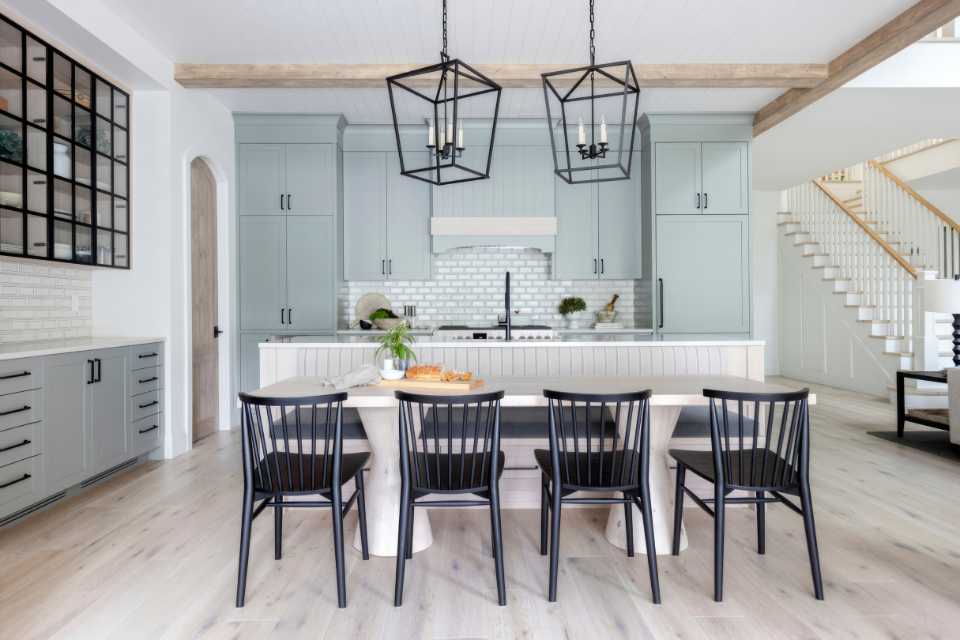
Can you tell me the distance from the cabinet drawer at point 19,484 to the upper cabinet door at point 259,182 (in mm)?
3117

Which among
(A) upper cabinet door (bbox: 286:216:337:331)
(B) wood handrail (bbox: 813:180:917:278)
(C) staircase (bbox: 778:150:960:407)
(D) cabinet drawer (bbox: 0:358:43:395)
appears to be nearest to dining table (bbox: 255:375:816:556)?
(D) cabinet drawer (bbox: 0:358:43:395)

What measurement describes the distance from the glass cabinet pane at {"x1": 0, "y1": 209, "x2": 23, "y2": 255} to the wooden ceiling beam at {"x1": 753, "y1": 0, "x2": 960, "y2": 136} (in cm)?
553

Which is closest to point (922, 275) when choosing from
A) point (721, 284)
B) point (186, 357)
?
point (721, 284)

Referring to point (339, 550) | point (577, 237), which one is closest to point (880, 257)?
point (577, 237)

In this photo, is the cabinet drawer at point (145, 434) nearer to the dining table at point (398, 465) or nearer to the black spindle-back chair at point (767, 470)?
the dining table at point (398, 465)

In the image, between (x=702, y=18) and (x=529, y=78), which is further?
(x=529, y=78)

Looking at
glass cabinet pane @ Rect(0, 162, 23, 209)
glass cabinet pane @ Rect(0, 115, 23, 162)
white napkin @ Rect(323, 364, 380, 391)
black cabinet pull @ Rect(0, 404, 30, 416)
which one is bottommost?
black cabinet pull @ Rect(0, 404, 30, 416)

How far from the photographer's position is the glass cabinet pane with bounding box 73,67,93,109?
147 inches

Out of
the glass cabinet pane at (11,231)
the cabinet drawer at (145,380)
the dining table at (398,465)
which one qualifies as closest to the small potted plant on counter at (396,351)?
the dining table at (398,465)

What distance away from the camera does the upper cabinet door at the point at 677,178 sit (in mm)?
5574

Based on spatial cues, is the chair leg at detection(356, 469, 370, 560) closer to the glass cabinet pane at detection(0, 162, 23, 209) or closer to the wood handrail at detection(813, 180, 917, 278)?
the glass cabinet pane at detection(0, 162, 23, 209)

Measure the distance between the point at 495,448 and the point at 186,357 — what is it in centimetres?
337

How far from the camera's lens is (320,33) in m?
4.00

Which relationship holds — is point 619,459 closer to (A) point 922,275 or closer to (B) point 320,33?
(B) point 320,33
